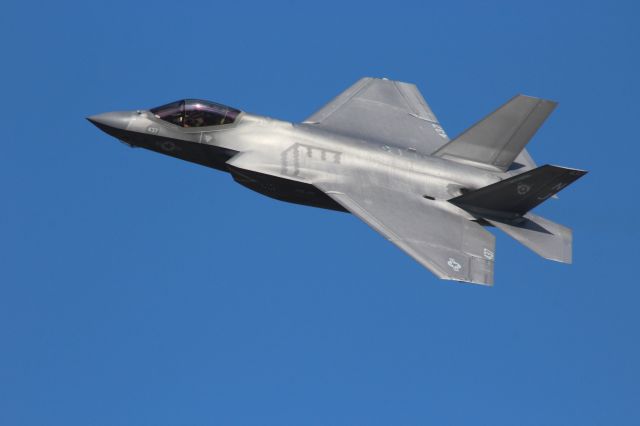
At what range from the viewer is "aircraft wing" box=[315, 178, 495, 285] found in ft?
101

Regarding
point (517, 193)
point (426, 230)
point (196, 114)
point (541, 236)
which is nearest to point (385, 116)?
point (517, 193)

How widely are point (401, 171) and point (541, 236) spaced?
442 cm

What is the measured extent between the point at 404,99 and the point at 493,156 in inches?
207

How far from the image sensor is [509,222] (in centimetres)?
3319

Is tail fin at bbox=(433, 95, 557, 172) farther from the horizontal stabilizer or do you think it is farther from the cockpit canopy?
the cockpit canopy

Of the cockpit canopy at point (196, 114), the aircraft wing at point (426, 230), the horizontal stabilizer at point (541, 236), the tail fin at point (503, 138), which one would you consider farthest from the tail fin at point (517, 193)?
the cockpit canopy at point (196, 114)

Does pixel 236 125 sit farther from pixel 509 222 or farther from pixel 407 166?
pixel 509 222

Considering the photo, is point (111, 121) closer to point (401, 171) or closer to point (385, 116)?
point (401, 171)

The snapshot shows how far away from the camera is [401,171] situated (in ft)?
109

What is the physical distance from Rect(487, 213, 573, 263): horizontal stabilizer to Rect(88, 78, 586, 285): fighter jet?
0.03 meters

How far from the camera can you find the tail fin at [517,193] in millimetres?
32031

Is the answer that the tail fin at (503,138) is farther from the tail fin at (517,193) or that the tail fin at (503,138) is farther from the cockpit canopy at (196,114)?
the cockpit canopy at (196,114)

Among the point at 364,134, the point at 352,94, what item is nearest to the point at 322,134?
the point at 364,134

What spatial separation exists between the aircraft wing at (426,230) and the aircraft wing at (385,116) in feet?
7.69
